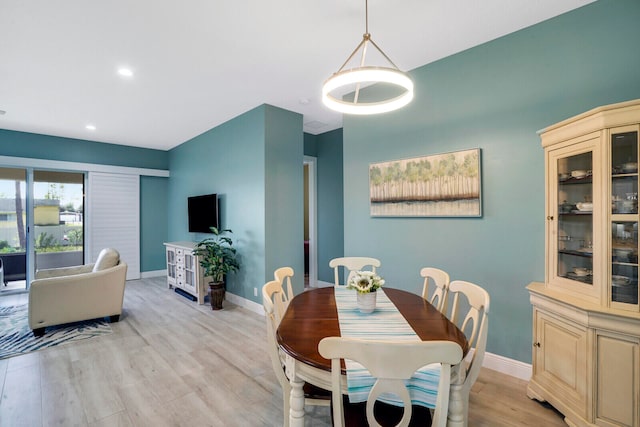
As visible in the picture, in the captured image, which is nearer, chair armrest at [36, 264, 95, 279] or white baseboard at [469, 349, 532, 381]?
white baseboard at [469, 349, 532, 381]

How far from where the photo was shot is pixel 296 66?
2.90m

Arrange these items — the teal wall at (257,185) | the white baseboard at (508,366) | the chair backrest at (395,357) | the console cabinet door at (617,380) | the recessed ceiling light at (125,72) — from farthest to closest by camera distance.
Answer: the teal wall at (257,185) → the recessed ceiling light at (125,72) → the white baseboard at (508,366) → the console cabinet door at (617,380) → the chair backrest at (395,357)

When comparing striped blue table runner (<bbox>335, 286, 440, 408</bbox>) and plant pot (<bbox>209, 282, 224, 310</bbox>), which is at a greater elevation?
striped blue table runner (<bbox>335, 286, 440, 408</bbox>)

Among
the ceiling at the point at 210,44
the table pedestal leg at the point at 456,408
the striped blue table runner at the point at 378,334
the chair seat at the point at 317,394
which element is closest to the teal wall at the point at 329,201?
the ceiling at the point at 210,44

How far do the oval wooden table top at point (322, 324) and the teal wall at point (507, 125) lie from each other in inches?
36.2

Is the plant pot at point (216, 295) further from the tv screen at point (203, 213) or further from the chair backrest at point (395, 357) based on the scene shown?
the chair backrest at point (395, 357)

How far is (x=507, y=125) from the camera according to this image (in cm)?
241

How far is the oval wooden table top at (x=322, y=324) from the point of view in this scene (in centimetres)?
131

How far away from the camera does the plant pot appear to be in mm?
4070

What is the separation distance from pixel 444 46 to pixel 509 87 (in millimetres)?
669

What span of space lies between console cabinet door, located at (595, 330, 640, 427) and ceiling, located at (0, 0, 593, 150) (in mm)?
2257

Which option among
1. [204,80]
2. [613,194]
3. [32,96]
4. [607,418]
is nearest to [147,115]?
[32,96]

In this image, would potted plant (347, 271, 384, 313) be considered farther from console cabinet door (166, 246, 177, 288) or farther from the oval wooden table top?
console cabinet door (166, 246, 177, 288)

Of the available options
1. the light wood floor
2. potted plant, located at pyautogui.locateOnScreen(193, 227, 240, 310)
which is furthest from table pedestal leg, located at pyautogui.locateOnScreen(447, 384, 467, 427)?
potted plant, located at pyautogui.locateOnScreen(193, 227, 240, 310)
